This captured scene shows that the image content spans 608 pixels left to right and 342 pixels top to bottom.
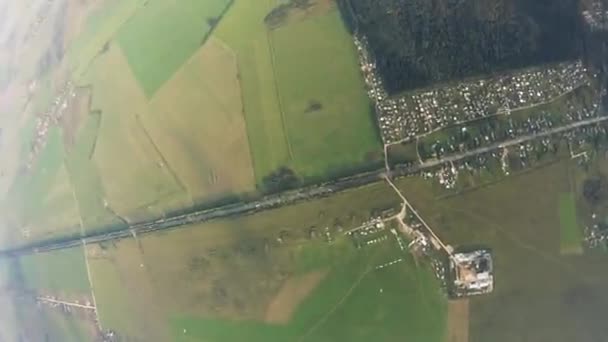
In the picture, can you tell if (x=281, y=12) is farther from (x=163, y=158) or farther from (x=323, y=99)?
(x=163, y=158)

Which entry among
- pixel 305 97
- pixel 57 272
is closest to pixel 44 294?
pixel 57 272

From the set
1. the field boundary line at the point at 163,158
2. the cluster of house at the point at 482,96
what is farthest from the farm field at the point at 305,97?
the field boundary line at the point at 163,158

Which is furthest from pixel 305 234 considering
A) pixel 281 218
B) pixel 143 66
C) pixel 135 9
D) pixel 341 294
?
pixel 135 9

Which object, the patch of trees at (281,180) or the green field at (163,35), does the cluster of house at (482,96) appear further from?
the green field at (163,35)

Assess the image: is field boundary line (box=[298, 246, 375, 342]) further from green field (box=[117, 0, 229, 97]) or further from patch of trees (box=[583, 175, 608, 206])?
green field (box=[117, 0, 229, 97])

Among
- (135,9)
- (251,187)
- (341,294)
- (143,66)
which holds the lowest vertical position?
(341,294)

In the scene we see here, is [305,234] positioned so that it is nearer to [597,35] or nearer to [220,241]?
[220,241]
